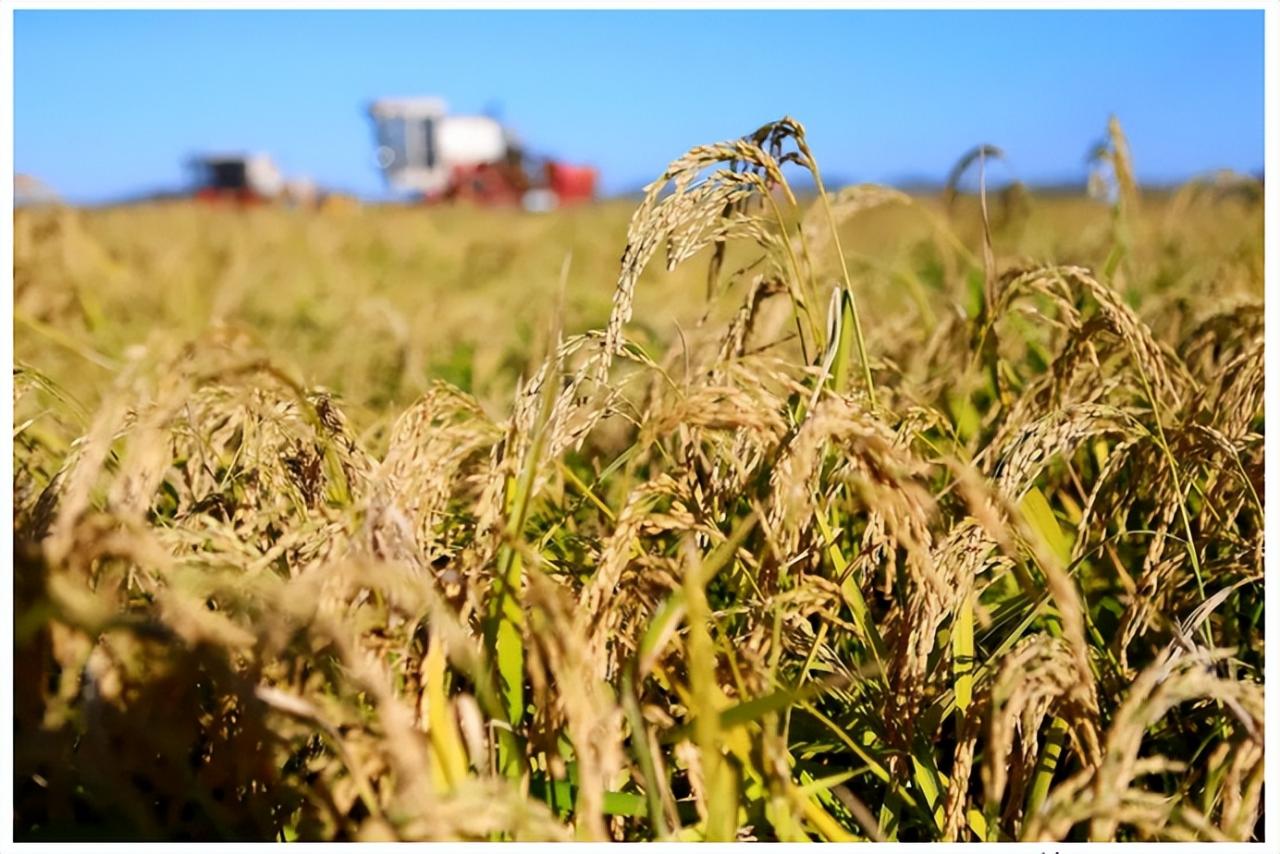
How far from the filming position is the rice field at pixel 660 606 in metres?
0.84

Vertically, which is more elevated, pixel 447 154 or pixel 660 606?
pixel 447 154

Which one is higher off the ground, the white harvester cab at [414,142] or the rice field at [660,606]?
the white harvester cab at [414,142]

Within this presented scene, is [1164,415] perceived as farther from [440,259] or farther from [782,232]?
[440,259]

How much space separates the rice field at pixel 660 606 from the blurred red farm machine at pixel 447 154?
22019 mm

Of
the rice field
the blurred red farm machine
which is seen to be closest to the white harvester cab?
the blurred red farm machine

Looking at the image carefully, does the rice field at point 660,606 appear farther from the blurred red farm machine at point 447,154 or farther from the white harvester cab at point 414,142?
the white harvester cab at point 414,142

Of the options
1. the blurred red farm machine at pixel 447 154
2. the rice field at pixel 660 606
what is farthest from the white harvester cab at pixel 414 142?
the rice field at pixel 660 606

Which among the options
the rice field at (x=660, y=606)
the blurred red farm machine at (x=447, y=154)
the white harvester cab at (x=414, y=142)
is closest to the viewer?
the rice field at (x=660, y=606)

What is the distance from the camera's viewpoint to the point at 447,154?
1248 inches

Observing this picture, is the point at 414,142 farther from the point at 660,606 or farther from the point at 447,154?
the point at 660,606

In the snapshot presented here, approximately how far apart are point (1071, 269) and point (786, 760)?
0.70 m

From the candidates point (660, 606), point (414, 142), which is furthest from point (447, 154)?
point (660, 606)

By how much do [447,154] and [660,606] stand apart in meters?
32.4

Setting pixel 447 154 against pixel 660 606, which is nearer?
pixel 660 606
